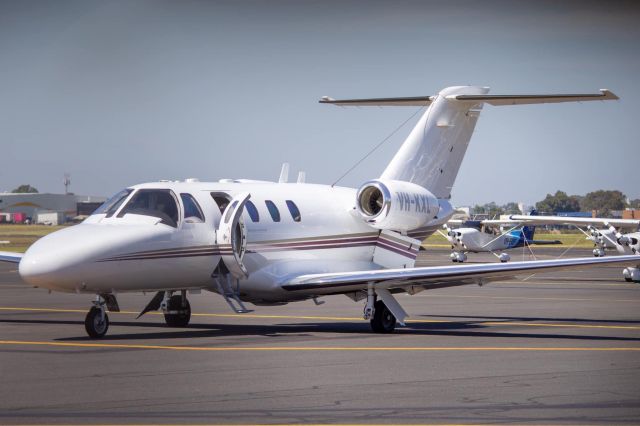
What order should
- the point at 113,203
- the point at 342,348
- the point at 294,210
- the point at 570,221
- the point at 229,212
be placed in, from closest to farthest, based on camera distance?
the point at 342,348
the point at 113,203
the point at 229,212
the point at 294,210
the point at 570,221

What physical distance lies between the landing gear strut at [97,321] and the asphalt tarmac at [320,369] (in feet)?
0.51

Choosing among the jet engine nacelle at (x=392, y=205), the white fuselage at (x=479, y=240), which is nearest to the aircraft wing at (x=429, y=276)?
the jet engine nacelle at (x=392, y=205)

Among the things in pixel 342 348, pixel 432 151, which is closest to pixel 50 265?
pixel 342 348

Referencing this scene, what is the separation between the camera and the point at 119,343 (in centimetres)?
1595

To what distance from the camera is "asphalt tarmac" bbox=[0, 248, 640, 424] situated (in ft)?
31.5

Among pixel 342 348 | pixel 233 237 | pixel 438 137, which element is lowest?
pixel 342 348

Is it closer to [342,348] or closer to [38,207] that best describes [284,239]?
[342,348]

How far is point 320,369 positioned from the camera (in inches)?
503

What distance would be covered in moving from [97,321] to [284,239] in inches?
169

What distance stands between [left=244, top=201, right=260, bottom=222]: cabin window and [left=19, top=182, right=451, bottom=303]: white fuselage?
0.04 metres

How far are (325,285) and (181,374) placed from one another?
6626 mm

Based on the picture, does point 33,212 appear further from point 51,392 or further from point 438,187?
point 51,392

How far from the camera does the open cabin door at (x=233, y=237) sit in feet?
59.0

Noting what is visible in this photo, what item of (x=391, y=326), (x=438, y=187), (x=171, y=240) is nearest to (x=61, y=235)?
(x=171, y=240)
